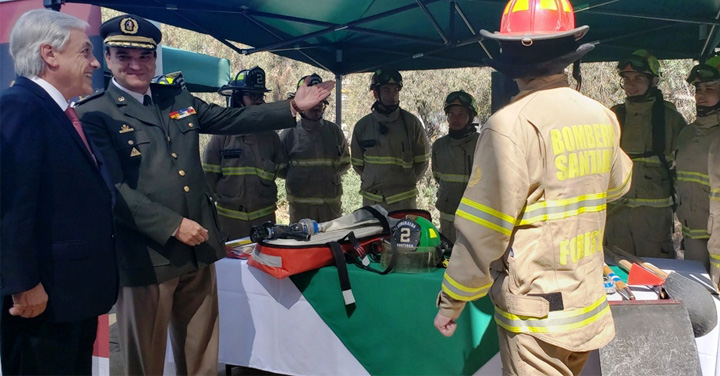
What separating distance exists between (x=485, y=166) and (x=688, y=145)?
288 centimetres

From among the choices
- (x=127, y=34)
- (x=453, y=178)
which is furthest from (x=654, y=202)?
(x=127, y=34)

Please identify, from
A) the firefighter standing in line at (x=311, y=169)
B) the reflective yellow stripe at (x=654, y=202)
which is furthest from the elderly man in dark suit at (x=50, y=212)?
the reflective yellow stripe at (x=654, y=202)

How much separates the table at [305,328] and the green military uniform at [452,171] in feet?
7.25

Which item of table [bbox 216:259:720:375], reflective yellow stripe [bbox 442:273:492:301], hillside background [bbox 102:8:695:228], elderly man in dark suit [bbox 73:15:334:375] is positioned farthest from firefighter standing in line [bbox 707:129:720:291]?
hillside background [bbox 102:8:695:228]

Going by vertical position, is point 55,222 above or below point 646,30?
below

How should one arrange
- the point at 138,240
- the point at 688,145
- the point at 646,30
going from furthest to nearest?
A: 1. the point at 646,30
2. the point at 688,145
3. the point at 138,240

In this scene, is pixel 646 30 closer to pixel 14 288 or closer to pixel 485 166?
pixel 485 166

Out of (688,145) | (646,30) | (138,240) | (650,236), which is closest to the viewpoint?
(138,240)

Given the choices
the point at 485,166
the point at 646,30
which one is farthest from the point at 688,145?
the point at 485,166

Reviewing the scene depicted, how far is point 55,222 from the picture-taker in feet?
Result: 6.79

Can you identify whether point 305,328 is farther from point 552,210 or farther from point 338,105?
point 338,105

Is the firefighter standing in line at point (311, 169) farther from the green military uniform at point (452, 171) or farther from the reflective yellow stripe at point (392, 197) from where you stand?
the green military uniform at point (452, 171)

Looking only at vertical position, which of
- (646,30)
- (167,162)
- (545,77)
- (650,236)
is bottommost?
(650,236)

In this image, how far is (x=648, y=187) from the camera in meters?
4.53
